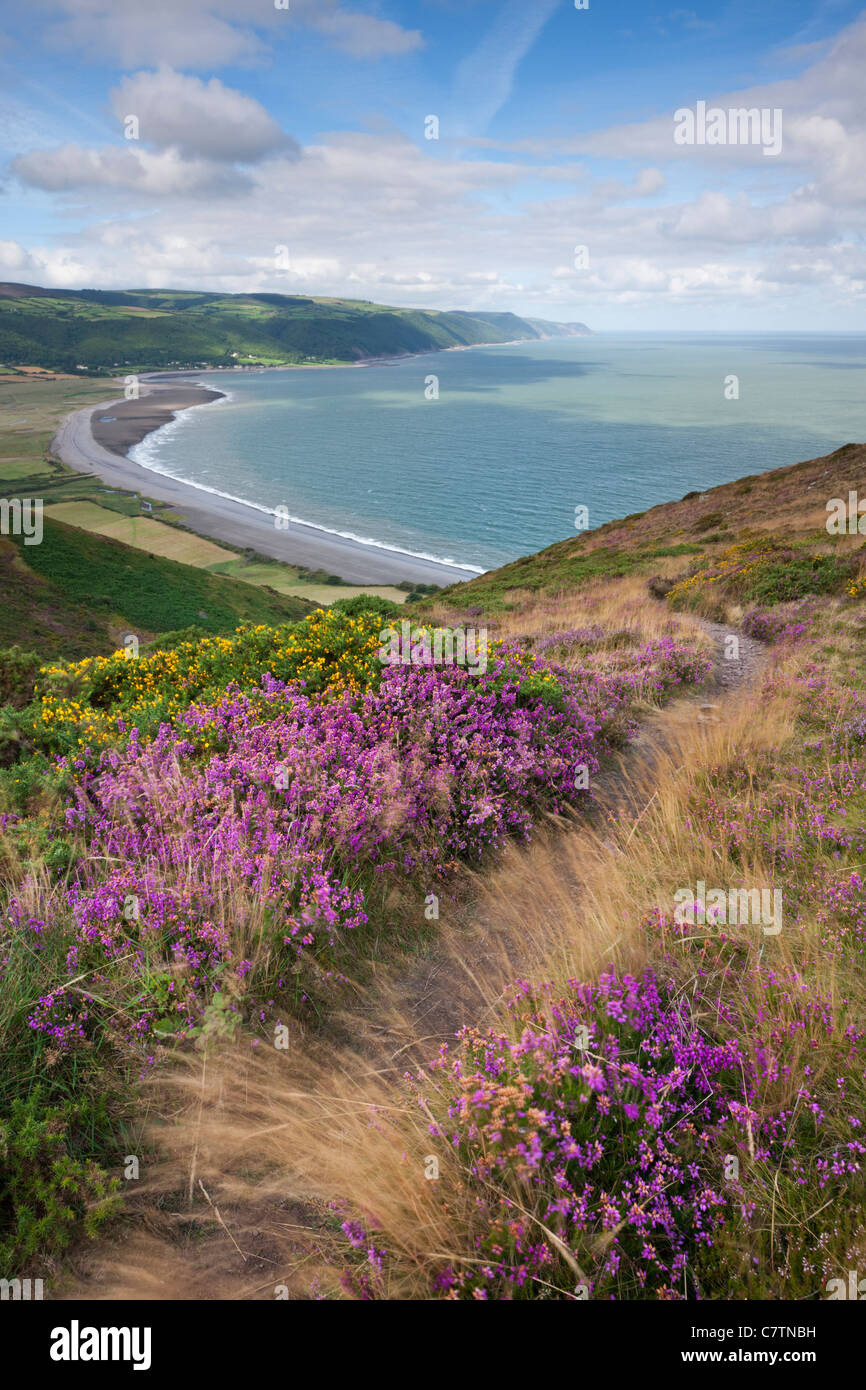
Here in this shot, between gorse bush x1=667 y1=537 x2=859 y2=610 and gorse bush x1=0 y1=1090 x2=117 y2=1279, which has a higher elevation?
gorse bush x1=667 y1=537 x2=859 y2=610

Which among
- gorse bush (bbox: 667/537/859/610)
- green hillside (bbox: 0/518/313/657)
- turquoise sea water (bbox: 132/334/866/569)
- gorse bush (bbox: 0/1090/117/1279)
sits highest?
turquoise sea water (bbox: 132/334/866/569)

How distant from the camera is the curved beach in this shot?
78.5 meters

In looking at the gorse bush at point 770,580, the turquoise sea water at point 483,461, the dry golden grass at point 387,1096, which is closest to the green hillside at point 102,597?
the turquoise sea water at point 483,461

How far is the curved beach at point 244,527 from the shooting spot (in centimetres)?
7850

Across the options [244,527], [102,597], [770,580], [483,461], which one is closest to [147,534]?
[244,527]

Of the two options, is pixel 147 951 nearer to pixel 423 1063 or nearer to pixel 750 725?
pixel 423 1063

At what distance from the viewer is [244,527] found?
9906 centimetres

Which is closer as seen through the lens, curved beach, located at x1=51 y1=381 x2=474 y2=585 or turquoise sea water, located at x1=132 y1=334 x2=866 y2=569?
curved beach, located at x1=51 y1=381 x2=474 y2=585

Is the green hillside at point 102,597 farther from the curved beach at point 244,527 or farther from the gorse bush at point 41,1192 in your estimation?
the gorse bush at point 41,1192

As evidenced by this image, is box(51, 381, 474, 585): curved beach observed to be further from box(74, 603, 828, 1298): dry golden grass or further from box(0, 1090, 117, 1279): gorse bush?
box(0, 1090, 117, 1279): gorse bush

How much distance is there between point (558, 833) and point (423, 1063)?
2591mm

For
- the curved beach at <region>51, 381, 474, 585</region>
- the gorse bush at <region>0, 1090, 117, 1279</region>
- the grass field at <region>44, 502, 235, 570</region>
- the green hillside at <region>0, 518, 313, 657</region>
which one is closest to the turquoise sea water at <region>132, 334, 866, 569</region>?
the curved beach at <region>51, 381, 474, 585</region>
